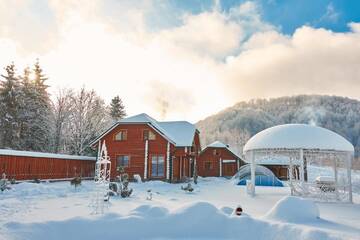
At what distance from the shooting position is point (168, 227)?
7031mm

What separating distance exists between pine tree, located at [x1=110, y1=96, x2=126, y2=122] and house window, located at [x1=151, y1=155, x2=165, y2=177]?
18.0 metres

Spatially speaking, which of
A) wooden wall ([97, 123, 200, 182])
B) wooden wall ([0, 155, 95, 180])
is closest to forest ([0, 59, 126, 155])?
wooden wall ([0, 155, 95, 180])

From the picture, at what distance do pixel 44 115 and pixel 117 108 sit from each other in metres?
12.0

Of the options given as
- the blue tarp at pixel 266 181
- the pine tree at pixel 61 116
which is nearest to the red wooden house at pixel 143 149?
the blue tarp at pixel 266 181

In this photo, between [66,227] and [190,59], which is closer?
[66,227]

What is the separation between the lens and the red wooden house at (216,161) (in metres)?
34.8

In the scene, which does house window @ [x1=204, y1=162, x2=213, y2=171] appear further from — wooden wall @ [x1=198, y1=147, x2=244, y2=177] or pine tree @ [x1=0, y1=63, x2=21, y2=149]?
pine tree @ [x1=0, y1=63, x2=21, y2=149]

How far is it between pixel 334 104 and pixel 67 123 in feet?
260

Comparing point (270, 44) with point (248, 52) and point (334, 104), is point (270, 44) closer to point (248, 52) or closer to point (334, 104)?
point (248, 52)

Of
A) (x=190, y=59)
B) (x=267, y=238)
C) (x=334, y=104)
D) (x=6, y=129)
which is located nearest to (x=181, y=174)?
(x=190, y=59)

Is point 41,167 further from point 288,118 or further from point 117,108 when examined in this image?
point 288,118

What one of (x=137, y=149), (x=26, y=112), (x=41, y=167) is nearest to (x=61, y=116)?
(x=26, y=112)

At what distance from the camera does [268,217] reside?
768cm

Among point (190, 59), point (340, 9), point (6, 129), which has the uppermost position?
point (340, 9)
